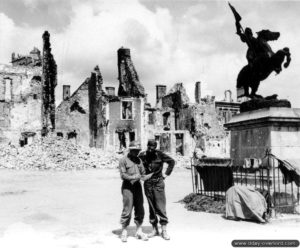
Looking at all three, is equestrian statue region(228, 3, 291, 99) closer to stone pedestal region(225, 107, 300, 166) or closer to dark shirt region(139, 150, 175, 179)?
stone pedestal region(225, 107, 300, 166)

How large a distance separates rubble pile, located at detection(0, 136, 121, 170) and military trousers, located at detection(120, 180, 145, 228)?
21755 mm

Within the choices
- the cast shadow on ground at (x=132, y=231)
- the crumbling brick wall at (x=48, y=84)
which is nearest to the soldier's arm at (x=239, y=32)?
the cast shadow on ground at (x=132, y=231)

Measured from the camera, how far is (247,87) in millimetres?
9734

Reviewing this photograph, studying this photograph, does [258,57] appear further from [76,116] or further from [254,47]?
[76,116]

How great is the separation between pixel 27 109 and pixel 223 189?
135 ft

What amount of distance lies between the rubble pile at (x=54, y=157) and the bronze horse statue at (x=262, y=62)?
20.2m

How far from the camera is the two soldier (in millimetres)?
6449

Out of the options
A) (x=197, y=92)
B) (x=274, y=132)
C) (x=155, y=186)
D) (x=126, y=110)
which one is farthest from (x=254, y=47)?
(x=197, y=92)

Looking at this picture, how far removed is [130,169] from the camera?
6570mm

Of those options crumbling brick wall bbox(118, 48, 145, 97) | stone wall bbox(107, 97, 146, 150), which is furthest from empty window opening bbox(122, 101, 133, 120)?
crumbling brick wall bbox(118, 48, 145, 97)

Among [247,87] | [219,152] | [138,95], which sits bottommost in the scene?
[219,152]

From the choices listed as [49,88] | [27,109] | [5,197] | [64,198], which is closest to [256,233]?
[64,198]

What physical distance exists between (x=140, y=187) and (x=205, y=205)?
2948 mm

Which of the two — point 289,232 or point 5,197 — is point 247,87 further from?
point 5,197
